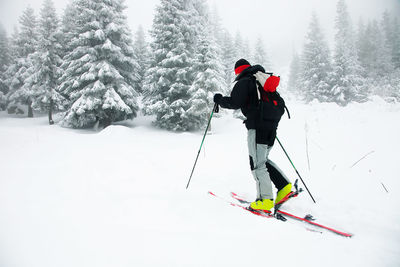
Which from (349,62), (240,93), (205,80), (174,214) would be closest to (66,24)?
(205,80)

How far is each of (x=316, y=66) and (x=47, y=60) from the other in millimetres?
31927

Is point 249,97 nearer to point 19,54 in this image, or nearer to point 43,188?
point 43,188

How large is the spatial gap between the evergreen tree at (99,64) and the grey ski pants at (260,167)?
13.2 m

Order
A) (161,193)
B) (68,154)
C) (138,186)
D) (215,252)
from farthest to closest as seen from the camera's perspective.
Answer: (68,154) → (138,186) → (161,193) → (215,252)

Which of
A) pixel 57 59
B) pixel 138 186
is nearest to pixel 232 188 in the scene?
pixel 138 186

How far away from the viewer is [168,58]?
Result: 51.0 ft

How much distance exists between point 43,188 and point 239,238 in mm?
2865

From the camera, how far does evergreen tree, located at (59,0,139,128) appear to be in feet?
47.1

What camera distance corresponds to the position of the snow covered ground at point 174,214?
5.82ft

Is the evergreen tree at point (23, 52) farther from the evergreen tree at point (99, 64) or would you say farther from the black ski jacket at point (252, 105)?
the black ski jacket at point (252, 105)

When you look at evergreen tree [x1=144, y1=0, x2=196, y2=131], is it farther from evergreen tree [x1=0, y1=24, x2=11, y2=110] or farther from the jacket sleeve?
evergreen tree [x1=0, y1=24, x2=11, y2=110]

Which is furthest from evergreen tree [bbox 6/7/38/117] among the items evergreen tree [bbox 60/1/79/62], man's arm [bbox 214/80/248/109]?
man's arm [bbox 214/80/248/109]

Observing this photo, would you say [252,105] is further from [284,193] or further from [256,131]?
[284,193]

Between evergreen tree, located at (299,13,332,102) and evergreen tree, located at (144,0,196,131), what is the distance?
64.3 feet
